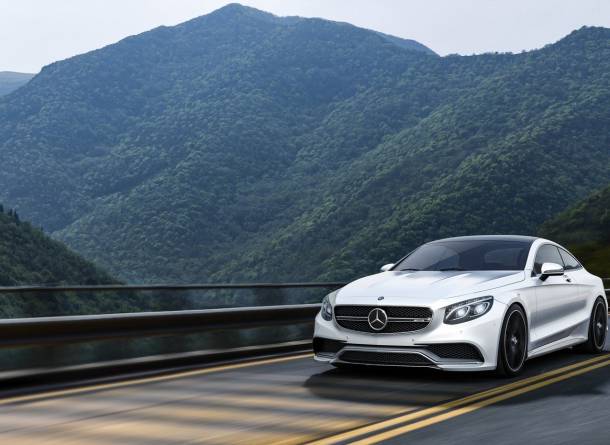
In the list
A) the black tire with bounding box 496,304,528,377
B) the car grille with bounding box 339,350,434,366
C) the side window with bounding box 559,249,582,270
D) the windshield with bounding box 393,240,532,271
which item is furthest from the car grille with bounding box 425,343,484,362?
the side window with bounding box 559,249,582,270

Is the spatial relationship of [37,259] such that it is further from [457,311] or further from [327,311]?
[457,311]

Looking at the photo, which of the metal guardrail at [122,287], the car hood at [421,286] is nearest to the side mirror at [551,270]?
the car hood at [421,286]

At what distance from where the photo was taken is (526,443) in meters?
6.06

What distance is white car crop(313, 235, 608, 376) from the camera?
28.1 ft

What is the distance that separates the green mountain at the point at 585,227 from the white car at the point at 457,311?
85684mm

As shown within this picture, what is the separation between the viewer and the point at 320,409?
7.43m

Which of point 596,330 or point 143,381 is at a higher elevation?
point 143,381

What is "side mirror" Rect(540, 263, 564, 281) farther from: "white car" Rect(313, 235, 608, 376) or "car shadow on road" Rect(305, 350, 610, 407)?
"car shadow on road" Rect(305, 350, 610, 407)

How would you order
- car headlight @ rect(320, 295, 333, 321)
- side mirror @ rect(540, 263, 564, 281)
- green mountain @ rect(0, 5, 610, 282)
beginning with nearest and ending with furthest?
car headlight @ rect(320, 295, 333, 321)
side mirror @ rect(540, 263, 564, 281)
green mountain @ rect(0, 5, 610, 282)

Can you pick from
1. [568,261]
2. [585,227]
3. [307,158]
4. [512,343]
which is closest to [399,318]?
[512,343]

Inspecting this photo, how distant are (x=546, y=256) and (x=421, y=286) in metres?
2.25

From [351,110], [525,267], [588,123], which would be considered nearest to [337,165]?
[351,110]

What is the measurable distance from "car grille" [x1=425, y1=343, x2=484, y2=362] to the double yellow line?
14.1 inches

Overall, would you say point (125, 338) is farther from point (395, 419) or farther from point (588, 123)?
point (588, 123)
